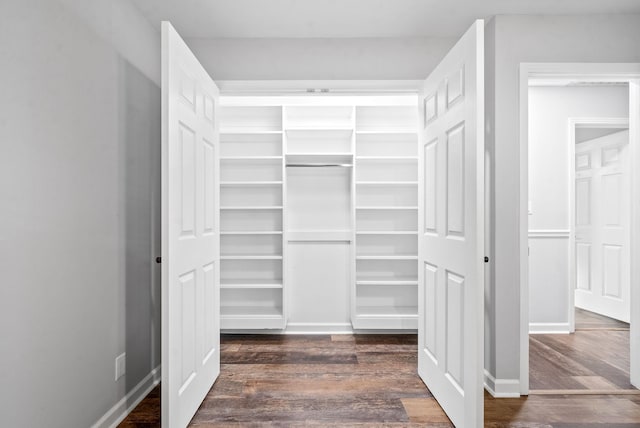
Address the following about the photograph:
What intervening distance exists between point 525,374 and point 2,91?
3.26 meters

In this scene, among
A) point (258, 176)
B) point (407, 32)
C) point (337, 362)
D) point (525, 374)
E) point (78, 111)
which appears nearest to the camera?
point (78, 111)

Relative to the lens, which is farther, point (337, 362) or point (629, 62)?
point (337, 362)

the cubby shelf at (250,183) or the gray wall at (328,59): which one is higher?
the gray wall at (328,59)

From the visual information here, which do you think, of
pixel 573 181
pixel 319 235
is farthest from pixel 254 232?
pixel 573 181

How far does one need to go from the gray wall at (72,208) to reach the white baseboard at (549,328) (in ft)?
11.9

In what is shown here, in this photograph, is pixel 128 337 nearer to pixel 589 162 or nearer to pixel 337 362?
pixel 337 362

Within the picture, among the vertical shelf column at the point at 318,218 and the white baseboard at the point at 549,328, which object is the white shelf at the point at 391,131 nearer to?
the vertical shelf column at the point at 318,218

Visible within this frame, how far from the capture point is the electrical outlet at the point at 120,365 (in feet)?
7.33

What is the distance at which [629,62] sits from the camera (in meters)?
2.72

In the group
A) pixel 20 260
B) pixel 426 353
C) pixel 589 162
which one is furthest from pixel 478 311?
pixel 589 162

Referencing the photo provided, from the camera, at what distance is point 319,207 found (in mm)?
4176

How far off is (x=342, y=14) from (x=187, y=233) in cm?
183

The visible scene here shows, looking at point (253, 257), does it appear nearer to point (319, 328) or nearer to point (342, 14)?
point (319, 328)

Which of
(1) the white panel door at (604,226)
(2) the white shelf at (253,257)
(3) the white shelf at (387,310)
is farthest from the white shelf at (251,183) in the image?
(1) the white panel door at (604,226)
